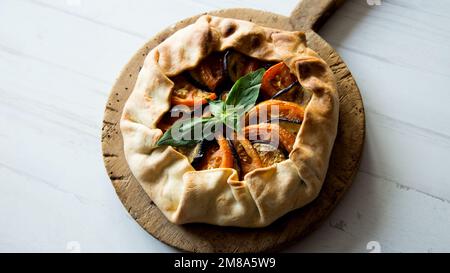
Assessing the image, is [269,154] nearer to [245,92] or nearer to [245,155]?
[245,155]

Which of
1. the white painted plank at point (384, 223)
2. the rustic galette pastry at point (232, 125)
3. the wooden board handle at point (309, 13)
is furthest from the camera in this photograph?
the wooden board handle at point (309, 13)

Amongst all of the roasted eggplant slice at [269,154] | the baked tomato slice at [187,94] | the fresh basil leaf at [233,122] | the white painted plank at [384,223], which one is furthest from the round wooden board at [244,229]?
the fresh basil leaf at [233,122]

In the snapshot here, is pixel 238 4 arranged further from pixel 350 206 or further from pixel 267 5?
pixel 350 206

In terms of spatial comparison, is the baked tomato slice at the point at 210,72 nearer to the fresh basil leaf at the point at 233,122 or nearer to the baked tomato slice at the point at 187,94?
the baked tomato slice at the point at 187,94

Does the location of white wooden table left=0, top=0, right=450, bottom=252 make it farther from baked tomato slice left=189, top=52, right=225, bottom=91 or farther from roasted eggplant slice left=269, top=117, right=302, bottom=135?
baked tomato slice left=189, top=52, right=225, bottom=91

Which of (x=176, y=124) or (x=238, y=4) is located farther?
(x=238, y=4)
